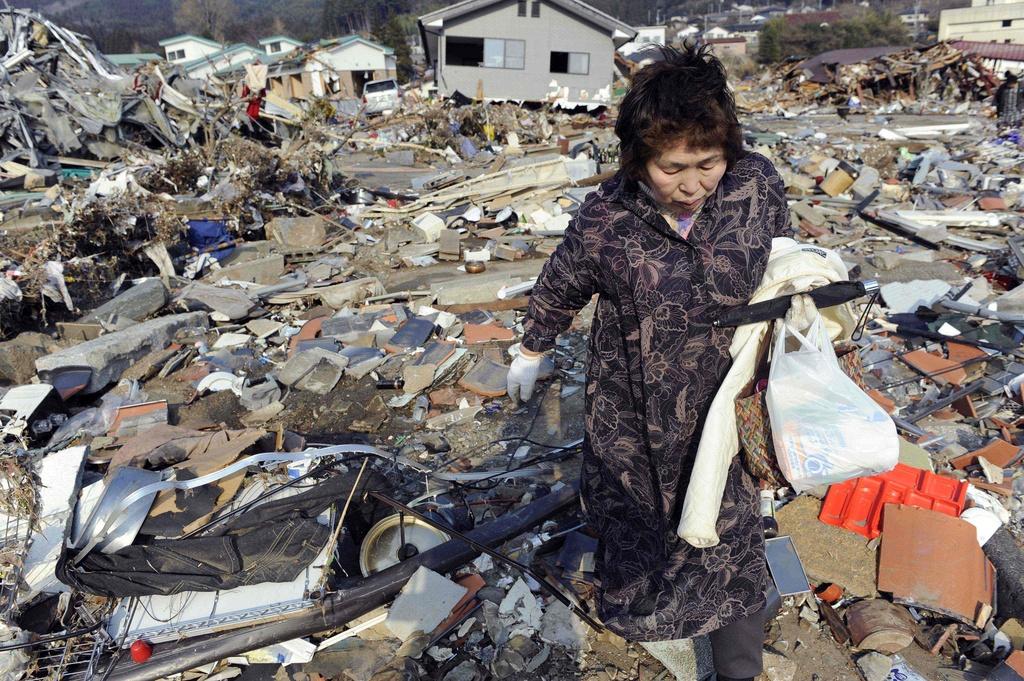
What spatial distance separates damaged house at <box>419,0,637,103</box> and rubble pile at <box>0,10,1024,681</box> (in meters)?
15.2

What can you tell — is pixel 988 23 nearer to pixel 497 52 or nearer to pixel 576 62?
pixel 576 62

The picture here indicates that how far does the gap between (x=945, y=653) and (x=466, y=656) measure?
1.76 meters

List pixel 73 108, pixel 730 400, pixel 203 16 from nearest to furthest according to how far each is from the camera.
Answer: pixel 730 400 → pixel 73 108 → pixel 203 16

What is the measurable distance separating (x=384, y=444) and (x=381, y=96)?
2341cm

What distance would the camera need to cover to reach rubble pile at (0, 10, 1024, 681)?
2.27 meters

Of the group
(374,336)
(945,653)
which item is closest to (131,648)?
(945,653)

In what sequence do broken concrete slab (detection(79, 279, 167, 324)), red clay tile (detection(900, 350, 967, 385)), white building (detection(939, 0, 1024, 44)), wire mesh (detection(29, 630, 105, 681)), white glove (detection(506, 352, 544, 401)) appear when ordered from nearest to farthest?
wire mesh (detection(29, 630, 105, 681)) → white glove (detection(506, 352, 544, 401)) → red clay tile (detection(900, 350, 967, 385)) → broken concrete slab (detection(79, 279, 167, 324)) → white building (detection(939, 0, 1024, 44))

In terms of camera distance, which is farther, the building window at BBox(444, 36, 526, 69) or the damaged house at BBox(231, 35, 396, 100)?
the damaged house at BBox(231, 35, 396, 100)

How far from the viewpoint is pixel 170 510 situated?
2438mm

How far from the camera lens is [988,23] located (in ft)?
118

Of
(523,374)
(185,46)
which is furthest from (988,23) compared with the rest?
(185,46)

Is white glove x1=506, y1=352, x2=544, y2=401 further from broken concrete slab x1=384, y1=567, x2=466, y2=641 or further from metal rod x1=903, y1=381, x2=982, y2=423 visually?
metal rod x1=903, y1=381, x2=982, y2=423

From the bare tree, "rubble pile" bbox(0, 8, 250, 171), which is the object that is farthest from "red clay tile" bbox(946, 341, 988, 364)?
the bare tree

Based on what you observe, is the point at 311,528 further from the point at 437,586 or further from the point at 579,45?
the point at 579,45
